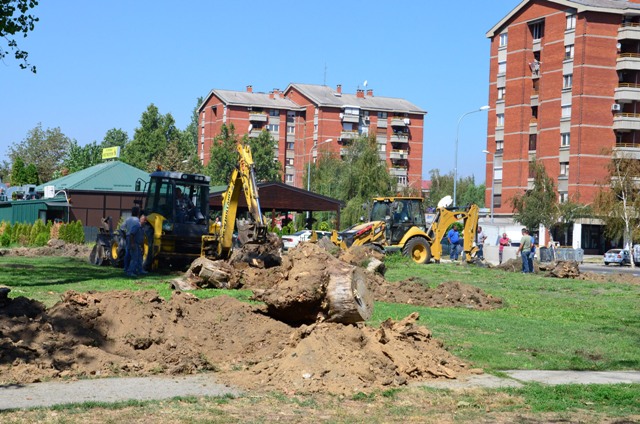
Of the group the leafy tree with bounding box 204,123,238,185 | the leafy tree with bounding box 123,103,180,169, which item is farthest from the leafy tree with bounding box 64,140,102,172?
the leafy tree with bounding box 204,123,238,185

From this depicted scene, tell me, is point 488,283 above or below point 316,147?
below

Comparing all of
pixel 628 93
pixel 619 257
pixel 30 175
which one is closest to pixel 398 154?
pixel 628 93

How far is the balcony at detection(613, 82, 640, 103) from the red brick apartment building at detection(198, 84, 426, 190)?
136ft

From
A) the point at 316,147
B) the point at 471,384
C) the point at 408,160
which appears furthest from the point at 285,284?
the point at 408,160

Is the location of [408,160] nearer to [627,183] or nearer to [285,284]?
[627,183]

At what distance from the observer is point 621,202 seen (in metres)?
66.4

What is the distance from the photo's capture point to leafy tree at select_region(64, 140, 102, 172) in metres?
100

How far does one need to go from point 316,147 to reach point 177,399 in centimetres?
10622

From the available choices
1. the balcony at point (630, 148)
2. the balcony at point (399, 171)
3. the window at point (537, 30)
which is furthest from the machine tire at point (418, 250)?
the balcony at point (399, 171)

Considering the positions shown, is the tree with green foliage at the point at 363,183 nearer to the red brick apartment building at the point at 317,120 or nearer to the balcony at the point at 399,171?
the red brick apartment building at the point at 317,120

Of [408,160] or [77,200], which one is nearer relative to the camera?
[77,200]

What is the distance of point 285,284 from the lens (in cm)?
1293

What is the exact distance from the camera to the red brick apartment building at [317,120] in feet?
384

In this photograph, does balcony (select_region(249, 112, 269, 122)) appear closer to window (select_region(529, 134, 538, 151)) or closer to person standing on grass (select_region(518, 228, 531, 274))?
window (select_region(529, 134, 538, 151))
